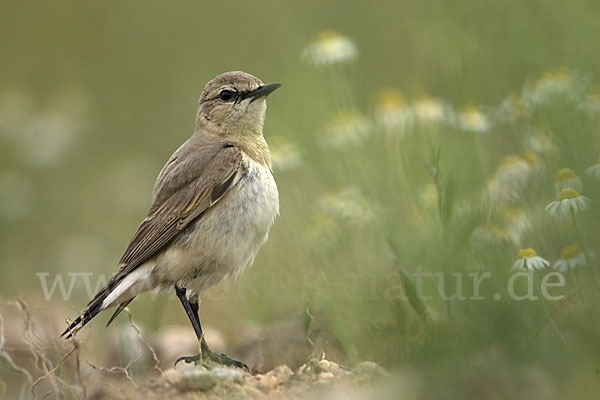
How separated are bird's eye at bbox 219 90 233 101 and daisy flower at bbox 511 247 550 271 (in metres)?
2.69

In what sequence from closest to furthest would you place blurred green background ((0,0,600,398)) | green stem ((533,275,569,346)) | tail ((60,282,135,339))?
1. green stem ((533,275,569,346))
2. blurred green background ((0,0,600,398))
3. tail ((60,282,135,339))

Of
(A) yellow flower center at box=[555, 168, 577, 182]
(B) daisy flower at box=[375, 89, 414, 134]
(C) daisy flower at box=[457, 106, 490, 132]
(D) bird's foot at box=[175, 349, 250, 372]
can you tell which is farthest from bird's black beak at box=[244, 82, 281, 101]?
(A) yellow flower center at box=[555, 168, 577, 182]

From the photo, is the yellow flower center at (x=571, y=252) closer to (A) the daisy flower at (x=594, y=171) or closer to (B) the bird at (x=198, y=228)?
(A) the daisy flower at (x=594, y=171)

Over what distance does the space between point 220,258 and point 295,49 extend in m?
2.04

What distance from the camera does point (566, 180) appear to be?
4.59m

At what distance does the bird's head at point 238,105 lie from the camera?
6371 millimetres

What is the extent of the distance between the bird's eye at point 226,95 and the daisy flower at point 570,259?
9.34ft

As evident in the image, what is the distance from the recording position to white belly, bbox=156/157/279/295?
18.8ft

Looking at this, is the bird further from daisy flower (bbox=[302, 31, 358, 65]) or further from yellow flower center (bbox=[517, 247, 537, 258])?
yellow flower center (bbox=[517, 247, 537, 258])

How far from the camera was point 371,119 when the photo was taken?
751 centimetres

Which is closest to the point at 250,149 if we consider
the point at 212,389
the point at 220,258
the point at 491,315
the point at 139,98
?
the point at 220,258

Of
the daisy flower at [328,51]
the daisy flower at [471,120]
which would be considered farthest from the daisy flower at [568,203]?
the daisy flower at [328,51]

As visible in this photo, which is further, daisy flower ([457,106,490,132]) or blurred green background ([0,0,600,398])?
daisy flower ([457,106,490,132])

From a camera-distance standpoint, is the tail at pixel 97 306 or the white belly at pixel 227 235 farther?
the white belly at pixel 227 235
